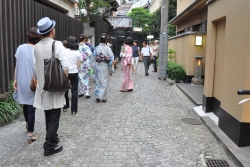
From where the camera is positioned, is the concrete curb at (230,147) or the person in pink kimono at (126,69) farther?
the person in pink kimono at (126,69)

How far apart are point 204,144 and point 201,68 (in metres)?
5.94

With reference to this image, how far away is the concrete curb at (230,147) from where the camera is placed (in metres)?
3.64

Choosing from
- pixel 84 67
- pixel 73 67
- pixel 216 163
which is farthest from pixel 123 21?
pixel 216 163

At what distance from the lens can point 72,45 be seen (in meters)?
6.56

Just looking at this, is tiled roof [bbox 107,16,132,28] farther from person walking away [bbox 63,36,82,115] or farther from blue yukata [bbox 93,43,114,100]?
person walking away [bbox 63,36,82,115]

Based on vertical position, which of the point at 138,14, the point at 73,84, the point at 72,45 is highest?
the point at 138,14

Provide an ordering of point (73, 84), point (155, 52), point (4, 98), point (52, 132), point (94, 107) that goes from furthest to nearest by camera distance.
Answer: point (155, 52) → point (94, 107) → point (73, 84) → point (4, 98) → point (52, 132)

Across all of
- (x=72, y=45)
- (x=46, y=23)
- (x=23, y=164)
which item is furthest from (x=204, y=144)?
Answer: (x=72, y=45)

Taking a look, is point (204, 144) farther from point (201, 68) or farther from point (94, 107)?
point (201, 68)

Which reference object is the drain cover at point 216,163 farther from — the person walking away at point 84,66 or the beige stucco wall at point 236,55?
the person walking away at point 84,66

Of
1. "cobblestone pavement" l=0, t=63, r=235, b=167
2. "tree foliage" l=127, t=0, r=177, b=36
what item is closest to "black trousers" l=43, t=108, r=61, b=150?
"cobblestone pavement" l=0, t=63, r=235, b=167

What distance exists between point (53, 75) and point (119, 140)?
1736mm

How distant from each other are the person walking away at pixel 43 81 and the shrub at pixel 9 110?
5.71 ft

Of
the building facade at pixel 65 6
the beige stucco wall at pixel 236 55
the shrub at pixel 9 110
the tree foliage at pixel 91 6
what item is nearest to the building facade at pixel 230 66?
the beige stucco wall at pixel 236 55
